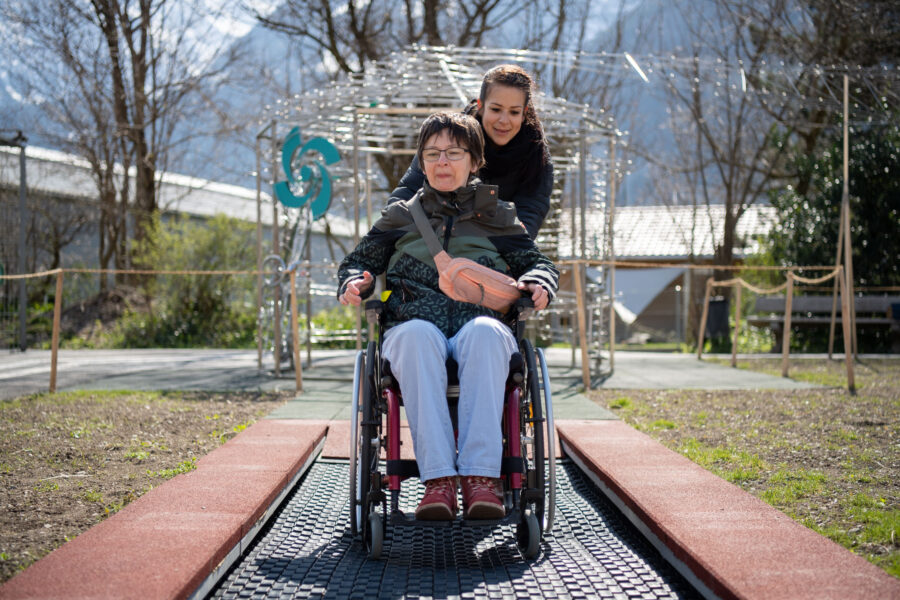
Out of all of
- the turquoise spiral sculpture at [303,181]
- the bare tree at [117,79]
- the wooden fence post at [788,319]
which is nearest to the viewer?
the wooden fence post at [788,319]

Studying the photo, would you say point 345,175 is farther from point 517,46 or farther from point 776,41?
point 776,41

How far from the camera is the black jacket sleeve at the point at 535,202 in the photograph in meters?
3.03

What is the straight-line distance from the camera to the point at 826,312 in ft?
38.2

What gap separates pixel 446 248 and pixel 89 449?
6.67ft

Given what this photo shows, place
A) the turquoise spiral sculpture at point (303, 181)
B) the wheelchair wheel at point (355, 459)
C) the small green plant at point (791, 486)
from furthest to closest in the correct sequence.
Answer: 1. the turquoise spiral sculpture at point (303, 181)
2. the small green plant at point (791, 486)
3. the wheelchair wheel at point (355, 459)

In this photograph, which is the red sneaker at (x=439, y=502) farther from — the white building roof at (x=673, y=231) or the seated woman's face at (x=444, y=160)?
the white building roof at (x=673, y=231)

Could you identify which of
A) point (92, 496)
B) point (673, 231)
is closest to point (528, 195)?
point (92, 496)

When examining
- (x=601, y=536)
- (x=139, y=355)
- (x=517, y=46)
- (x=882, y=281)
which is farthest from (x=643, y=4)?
(x=601, y=536)

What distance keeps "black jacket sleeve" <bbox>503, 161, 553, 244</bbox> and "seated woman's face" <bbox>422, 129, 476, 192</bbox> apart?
0.46 meters

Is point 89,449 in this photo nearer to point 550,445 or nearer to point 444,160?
point 444,160

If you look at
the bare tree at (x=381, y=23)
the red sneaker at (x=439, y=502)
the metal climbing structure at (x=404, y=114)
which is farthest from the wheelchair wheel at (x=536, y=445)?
the bare tree at (x=381, y=23)

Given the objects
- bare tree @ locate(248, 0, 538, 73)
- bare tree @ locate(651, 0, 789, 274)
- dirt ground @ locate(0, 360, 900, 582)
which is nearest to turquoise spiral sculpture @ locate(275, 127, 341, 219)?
dirt ground @ locate(0, 360, 900, 582)

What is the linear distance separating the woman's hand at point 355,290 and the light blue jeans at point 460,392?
0.20 m

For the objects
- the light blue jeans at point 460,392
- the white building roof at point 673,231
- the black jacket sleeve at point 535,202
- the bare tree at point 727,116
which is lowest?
the light blue jeans at point 460,392
